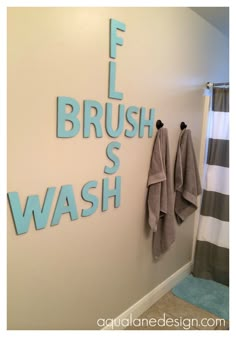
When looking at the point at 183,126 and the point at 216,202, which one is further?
the point at 216,202

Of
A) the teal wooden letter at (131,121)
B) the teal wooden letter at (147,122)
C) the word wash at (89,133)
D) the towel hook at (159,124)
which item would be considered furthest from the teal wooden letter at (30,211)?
the towel hook at (159,124)

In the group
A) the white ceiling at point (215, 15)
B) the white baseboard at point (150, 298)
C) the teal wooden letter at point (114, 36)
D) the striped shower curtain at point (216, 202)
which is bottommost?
the white baseboard at point (150, 298)

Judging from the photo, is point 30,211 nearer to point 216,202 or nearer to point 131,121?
point 131,121

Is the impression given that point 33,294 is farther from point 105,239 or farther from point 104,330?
point 104,330

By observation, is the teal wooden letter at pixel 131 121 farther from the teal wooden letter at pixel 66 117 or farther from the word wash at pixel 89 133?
the teal wooden letter at pixel 66 117

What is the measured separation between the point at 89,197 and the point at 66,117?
466 millimetres

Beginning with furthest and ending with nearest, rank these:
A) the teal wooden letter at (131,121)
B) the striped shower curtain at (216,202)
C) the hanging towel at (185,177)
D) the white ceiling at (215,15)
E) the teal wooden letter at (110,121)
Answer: the striped shower curtain at (216,202) → the hanging towel at (185,177) → the white ceiling at (215,15) → the teal wooden letter at (131,121) → the teal wooden letter at (110,121)

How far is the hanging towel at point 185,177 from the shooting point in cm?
201

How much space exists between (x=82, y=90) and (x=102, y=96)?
0.47ft

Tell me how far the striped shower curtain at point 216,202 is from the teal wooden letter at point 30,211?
5.45 feet

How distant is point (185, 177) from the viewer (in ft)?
6.84

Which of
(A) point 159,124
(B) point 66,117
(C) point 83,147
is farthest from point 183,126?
(B) point 66,117

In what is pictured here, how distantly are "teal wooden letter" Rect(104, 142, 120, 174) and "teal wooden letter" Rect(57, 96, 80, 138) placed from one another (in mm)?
262
